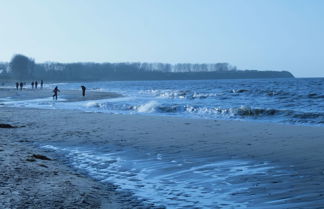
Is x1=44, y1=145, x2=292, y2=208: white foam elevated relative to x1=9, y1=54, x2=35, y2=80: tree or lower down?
lower down

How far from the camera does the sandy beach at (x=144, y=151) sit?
612 cm

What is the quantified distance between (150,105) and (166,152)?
687 inches

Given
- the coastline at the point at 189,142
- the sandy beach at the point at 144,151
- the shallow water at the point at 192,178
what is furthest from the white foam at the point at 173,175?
the coastline at the point at 189,142

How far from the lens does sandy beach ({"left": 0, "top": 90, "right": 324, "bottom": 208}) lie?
6121mm

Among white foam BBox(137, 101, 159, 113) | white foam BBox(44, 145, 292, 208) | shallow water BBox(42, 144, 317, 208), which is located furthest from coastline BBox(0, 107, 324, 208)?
white foam BBox(137, 101, 159, 113)

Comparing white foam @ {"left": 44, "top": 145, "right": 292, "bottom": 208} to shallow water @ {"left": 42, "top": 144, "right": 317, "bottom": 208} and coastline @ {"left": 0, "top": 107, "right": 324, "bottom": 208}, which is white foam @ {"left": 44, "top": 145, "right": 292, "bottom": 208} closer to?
shallow water @ {"left": 42, "top": 144, "right": 317, "bottom": 208}

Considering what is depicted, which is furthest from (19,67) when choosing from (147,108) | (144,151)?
(144,151)

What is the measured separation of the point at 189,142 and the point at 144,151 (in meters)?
1.99

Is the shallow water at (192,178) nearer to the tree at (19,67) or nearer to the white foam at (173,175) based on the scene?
the white foam at (173,175)

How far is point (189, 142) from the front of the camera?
1233cm

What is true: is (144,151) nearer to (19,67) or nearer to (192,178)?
(192,178)

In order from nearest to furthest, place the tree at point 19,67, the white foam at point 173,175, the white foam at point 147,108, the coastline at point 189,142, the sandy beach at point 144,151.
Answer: the sandy beach at point 144,151
the white foam at point 173,175
the coastline at point 189,142
the white foam at point 147,108
the tree at point 19,67

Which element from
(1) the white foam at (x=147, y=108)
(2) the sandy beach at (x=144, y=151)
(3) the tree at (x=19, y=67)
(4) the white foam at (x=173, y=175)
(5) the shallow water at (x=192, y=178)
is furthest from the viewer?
(3) the tree at (x=19, y=67)

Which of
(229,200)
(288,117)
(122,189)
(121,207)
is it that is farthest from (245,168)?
(288,117)
